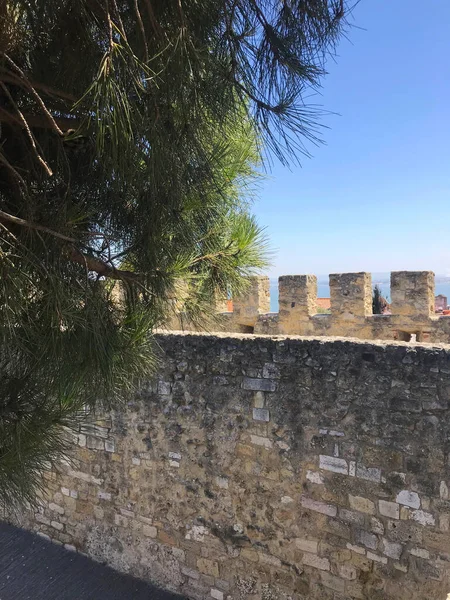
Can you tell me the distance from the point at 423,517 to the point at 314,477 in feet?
2.38

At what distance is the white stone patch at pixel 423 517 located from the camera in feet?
9.36

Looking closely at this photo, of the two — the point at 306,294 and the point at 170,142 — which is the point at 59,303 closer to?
the point at 170,142

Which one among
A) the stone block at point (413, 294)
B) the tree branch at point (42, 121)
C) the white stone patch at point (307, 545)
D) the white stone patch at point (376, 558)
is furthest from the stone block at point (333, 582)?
the stone block at point (413, 294)

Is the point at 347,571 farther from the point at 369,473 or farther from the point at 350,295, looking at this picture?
the point at 350,295

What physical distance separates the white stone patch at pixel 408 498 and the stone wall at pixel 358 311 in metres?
3.68

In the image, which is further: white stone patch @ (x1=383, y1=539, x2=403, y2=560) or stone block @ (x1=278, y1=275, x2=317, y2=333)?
stone block @ (x1=278, y1=275, x2=317, y2=333)

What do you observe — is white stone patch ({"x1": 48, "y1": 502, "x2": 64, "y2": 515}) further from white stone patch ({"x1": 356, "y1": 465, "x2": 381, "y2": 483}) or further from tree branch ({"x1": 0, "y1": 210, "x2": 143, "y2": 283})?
tree branch ({"x1": 0, "y1": 210, "x2": 143, "y2": 283})

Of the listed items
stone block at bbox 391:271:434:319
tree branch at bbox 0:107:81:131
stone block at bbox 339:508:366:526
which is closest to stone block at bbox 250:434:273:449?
stone block at bbox 339:508:366:526

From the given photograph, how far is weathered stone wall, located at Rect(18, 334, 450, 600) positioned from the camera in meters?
2.90

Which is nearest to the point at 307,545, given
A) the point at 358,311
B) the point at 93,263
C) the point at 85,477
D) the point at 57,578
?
the point at 85,477

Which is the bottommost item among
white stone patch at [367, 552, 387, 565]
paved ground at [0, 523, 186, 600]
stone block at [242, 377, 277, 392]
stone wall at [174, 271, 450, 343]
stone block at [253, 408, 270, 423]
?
paved ground at [0, 523, 186, 600]

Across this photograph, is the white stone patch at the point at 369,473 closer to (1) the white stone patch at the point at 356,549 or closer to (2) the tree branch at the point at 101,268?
(1) the white stone patch at the point at 356,549

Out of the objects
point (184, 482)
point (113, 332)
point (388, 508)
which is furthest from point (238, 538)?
point (113, 332)

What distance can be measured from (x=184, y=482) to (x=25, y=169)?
284 cm
